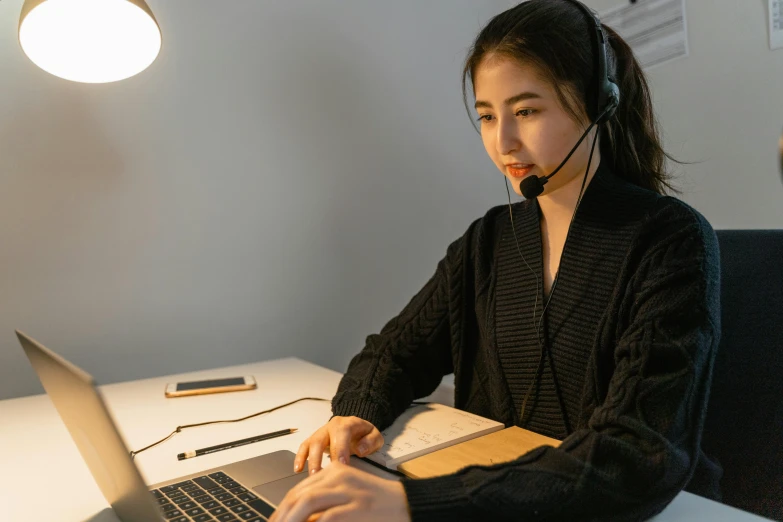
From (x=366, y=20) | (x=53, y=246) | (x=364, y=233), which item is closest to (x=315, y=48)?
(x=366, y=20)

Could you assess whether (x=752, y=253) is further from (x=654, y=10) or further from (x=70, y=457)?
(x=70, y=457)

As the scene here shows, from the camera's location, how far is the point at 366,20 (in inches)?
59.0

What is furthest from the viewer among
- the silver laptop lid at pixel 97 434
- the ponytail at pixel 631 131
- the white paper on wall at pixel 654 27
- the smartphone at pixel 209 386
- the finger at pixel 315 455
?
the white paper on wall at pixel 654 27

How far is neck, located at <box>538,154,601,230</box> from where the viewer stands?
2.84 feet

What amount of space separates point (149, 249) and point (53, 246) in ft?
0.58

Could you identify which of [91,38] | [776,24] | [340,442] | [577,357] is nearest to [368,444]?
[340,442]

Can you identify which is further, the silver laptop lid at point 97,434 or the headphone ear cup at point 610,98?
the headphone ear cup at point 610,98

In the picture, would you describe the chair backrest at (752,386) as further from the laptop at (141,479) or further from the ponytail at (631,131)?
the laptop at (141,479)

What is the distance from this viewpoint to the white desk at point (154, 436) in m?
0.62

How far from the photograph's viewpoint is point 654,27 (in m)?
1.37

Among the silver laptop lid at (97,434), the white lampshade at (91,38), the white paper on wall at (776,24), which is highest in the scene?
the white lampshade at (91,38)

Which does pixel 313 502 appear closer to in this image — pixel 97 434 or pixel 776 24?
pixel 97 434

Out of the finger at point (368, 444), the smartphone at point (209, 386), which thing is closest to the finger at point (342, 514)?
the finger at point (368, 444)

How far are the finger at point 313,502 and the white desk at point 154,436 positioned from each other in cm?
18
